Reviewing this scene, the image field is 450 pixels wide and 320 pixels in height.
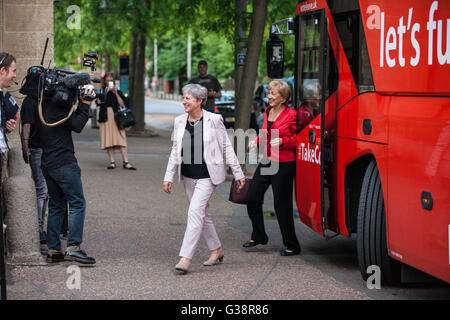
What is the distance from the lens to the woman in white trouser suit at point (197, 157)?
7453mm

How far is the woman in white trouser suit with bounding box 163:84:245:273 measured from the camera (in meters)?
7.45

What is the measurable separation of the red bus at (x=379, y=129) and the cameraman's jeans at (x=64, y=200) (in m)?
2.22

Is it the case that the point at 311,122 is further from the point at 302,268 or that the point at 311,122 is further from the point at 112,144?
the point at 112,144

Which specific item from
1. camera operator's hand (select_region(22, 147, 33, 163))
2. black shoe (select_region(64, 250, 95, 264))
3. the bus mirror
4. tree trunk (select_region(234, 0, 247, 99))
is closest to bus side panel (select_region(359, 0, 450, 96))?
the bus mirror

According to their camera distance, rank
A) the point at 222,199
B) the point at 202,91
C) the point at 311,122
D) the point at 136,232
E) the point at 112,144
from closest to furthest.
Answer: the point at 202,91
the point at 311,122
the point at 136,232
the point at 222,199
the point at 112,144

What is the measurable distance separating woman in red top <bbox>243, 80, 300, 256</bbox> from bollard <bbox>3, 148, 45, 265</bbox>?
2183 mm

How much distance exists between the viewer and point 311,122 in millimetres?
8016

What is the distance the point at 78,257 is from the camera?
7516mm

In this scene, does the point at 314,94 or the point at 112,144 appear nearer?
the point at 314,94

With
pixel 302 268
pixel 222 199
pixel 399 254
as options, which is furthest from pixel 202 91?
pixel 222 199

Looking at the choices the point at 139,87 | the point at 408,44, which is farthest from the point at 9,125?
the point at 139,87

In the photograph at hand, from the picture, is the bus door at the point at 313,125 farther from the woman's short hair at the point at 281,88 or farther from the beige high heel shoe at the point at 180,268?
the beige high heel shoe at the point at 180,268

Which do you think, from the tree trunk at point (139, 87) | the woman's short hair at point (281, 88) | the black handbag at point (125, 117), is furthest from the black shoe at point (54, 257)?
the tree trunk at point (139, 87)

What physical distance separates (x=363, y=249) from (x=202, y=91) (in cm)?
203
